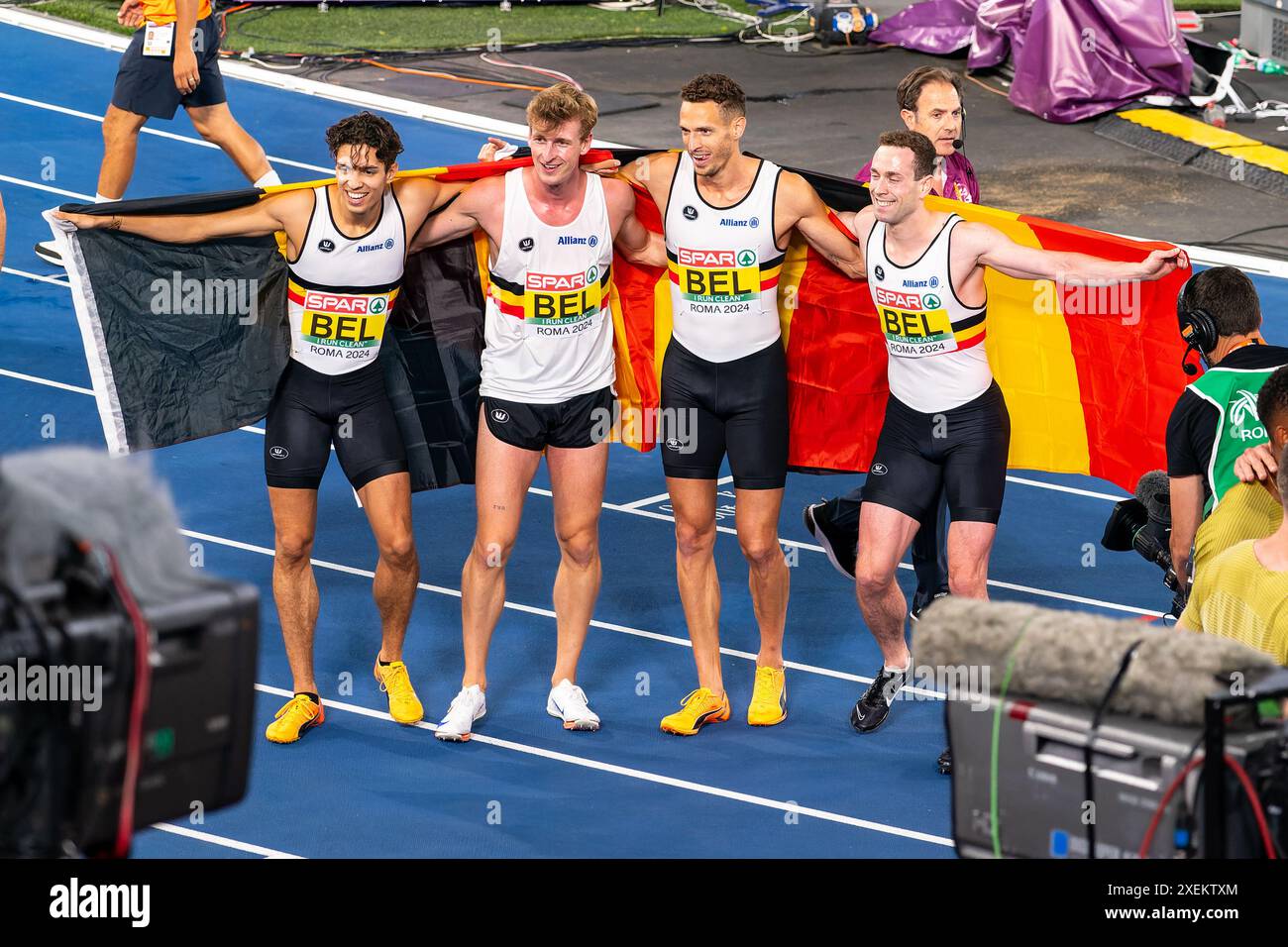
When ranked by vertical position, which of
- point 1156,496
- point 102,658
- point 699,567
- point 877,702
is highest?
point 102,658

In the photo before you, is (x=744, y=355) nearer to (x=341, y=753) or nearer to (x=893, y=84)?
(x=341, y=753)

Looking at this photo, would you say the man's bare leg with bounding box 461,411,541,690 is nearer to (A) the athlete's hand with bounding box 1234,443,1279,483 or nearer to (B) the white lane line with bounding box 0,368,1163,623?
(B) the white lane line with bounding box 0,368,1163,623

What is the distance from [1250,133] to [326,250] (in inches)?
433

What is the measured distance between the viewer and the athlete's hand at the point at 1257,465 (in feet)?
17.7

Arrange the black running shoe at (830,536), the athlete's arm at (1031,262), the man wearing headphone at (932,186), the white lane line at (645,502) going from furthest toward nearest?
the white lane line at (645,502)
the black running shoe at (830,536)
the man wearing headphone at (932,186)
the athlete's arm at (1031,262)

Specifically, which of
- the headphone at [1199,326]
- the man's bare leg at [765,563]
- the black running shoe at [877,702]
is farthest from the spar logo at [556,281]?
the headphone at [1199,326]

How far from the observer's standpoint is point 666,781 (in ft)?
22.2

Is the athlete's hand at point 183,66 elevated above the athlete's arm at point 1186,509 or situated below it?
above

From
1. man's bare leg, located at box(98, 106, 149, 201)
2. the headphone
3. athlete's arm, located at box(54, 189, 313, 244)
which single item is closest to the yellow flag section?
the headphone

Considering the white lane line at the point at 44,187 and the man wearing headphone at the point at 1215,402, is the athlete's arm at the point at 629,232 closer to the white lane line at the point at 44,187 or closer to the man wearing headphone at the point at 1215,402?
the man wearing headphone at the point at 1215,402

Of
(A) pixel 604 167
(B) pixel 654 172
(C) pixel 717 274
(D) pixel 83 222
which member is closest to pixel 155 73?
(D) pixel 83 222

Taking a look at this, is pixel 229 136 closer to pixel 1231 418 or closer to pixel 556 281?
pixel 556 281

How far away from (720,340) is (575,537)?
37.7 inches

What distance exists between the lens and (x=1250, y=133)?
1548 cm
